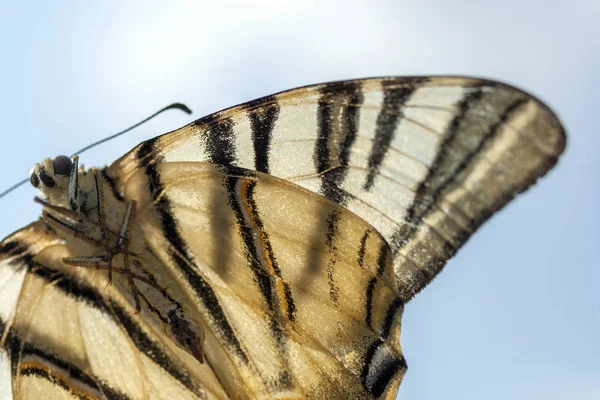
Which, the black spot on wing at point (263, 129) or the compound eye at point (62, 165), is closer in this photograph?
A: the black spot on wing at point (263, 129)

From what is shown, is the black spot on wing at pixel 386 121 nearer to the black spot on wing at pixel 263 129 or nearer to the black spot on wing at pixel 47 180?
the black spot on wing at pixel 263 129

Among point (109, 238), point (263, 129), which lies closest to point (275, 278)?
point (263, 129)

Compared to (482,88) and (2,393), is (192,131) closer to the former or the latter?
(482,88)

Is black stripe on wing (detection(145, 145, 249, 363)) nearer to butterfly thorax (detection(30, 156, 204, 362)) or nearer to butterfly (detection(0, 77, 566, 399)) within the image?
butterfly (detection(0, 77, 566, 399))

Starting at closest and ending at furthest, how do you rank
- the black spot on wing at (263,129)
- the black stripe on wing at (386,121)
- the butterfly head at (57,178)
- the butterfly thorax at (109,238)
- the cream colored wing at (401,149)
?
the cream colored wing at (401,149), the black stripe on wing at (386,121), the black spot on wing at (263,129), the butterfly thorax at (109,238), the butterfly head at (57,178)

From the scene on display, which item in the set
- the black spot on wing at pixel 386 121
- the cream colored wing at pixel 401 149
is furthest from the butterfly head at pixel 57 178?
the black spot on wing at pixel 386 121

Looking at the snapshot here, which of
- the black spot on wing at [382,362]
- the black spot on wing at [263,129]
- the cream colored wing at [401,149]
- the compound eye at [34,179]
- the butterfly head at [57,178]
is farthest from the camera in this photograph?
the compound eye at [34,179]
